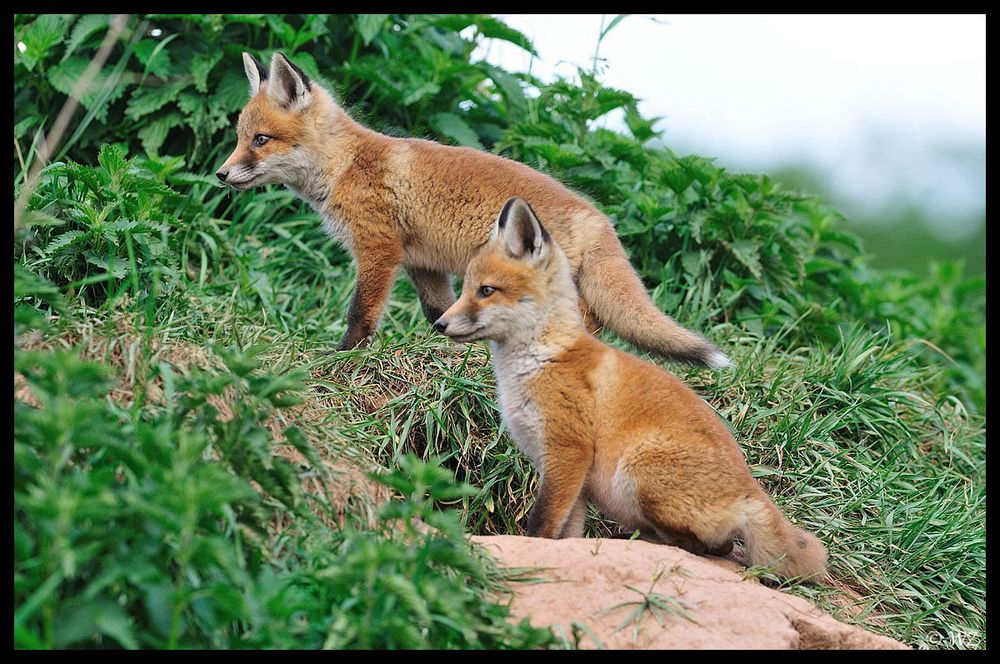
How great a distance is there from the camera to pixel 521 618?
11.4ft

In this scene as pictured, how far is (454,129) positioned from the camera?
7609mm

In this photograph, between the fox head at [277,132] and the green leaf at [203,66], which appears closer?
the fox head at [277,132]

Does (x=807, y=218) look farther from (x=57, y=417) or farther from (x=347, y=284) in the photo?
(x=57, y=417)

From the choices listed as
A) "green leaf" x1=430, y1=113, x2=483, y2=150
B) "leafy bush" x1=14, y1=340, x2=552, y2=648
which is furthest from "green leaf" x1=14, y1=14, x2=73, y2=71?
"leafy bush" x1=14, y1=340, x2=552, y2=648

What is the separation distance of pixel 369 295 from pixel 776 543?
2597mm

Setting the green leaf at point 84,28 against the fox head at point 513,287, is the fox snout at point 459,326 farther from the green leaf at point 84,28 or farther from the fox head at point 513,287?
the green leaf at point 84,28

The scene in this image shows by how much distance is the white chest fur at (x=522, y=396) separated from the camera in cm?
438

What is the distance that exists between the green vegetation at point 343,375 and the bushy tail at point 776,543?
0.14m

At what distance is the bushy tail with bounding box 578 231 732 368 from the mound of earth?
1.19 meters

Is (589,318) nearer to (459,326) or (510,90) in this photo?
(459,326)

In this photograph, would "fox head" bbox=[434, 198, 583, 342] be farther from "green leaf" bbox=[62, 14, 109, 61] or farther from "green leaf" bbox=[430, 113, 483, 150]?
"green leaf" bbox=[62, 14, 109, 61]

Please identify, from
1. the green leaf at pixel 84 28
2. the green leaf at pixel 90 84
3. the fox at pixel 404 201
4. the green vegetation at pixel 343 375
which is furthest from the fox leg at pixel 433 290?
the green leaf at pixel 84 28

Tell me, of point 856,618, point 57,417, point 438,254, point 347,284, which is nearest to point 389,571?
point 57,417
